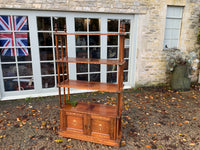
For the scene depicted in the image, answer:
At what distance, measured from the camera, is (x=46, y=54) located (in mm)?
5004

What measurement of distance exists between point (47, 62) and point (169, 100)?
3971mm

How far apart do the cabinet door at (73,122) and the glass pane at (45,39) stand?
2660mm

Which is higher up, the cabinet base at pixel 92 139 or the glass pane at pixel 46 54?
the glass pane at pixel 46 54

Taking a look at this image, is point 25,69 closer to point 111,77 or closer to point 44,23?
point 44,23

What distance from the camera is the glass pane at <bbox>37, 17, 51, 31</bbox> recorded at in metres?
4.72

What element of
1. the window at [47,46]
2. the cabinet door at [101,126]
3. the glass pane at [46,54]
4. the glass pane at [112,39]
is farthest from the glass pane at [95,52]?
the cabinet door at [101,126]

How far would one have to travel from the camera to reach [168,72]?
606 centimetres

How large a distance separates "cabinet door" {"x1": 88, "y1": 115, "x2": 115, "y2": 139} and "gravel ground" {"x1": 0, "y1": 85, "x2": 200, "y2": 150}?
22 centimetres

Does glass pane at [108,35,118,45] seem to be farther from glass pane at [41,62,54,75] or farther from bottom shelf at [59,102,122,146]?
bottom shelf at [59,102,122,146]

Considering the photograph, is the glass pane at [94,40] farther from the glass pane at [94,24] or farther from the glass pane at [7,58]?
the glass pane at [7,58]

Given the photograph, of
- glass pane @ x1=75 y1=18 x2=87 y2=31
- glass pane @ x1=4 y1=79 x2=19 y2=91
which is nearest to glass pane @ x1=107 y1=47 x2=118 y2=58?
glass pane @ x1=75 y1=18 x2=87 y2=31

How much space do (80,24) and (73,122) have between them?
10.5 feet

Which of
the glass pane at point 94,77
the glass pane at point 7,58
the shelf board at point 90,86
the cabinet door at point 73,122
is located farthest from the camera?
the glass pane at point 94,77

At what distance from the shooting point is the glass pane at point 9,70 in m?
4.77
